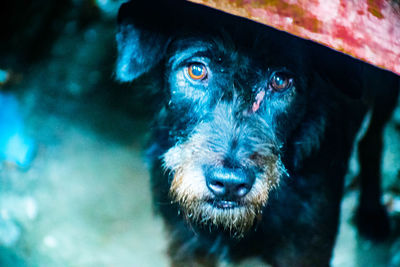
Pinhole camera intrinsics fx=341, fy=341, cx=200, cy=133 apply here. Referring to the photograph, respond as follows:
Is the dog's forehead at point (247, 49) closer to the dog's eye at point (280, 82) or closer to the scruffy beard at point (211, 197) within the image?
the dog's eye at point (280, 82)

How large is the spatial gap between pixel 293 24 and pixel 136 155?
8.24ft

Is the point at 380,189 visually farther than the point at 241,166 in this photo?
Yes

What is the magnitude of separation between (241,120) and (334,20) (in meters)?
Answer: 0.77

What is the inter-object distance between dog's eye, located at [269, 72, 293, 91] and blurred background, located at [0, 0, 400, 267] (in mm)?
1367

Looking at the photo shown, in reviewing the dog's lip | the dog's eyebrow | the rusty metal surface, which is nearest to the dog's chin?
the dog's lip

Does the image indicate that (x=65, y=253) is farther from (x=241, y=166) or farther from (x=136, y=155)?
(x=241, y=166)

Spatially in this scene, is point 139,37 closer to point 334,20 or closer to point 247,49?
point 247,49

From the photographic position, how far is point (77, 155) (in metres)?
3.41

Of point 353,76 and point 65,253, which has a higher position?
point 353,76

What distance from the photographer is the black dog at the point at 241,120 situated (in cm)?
182

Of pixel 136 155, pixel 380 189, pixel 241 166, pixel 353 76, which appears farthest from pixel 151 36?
pixel 380 189

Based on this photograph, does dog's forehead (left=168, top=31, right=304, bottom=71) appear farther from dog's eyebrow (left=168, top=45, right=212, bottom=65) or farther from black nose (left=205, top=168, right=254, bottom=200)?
black nose (left=205, top=168, right=254, bottom=200)

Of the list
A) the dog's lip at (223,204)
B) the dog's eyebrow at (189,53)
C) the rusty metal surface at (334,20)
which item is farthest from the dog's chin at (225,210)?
the rusty metal surface at (334,20)

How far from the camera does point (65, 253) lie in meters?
2.82
